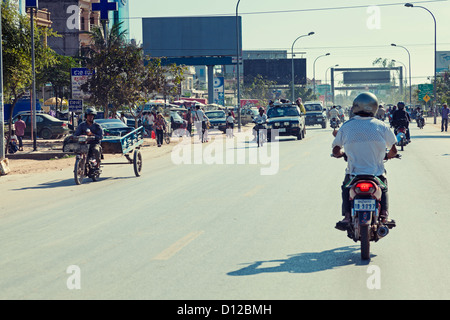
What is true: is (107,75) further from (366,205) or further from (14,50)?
(366,205)

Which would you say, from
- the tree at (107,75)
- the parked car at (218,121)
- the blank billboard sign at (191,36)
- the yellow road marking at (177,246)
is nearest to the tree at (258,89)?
the blank billboard sign at (191,36)

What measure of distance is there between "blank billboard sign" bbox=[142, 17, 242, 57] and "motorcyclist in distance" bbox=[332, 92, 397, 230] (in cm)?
8210

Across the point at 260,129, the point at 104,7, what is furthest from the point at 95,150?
the point at 104,7

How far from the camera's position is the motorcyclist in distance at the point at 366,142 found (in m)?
8.12

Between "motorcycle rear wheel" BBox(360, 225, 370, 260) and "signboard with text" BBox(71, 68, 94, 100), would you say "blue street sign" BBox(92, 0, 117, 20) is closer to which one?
"signboard with text" BBox(71, 68, 94, 100)

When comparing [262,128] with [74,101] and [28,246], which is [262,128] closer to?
[74,101]

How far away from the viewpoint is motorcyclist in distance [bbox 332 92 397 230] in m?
8.12

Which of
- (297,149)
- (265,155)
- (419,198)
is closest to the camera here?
(419,198)

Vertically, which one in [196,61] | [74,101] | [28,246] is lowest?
[28,246]

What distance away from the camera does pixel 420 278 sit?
707cm

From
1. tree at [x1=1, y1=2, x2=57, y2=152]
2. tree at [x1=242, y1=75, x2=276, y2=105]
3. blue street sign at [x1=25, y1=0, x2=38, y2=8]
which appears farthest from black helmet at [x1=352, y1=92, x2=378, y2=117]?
tree at [x1=242, y1=75, x2=276, y2=105]

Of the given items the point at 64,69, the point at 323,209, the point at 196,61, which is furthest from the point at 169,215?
the point at 196,61
